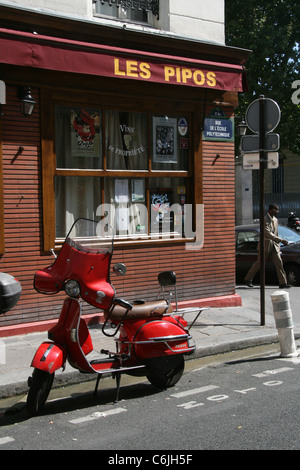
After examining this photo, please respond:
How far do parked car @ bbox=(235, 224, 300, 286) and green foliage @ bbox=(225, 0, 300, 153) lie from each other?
1112cm

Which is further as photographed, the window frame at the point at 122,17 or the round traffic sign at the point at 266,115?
the window frame at the point at 122,17

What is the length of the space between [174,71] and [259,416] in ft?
18.8

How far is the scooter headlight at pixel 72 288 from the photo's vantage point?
509 cm

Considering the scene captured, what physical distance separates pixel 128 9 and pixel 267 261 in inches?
245

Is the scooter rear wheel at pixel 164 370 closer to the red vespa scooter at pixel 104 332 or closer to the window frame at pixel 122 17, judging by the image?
the red vespa scooter at pixel 104 332

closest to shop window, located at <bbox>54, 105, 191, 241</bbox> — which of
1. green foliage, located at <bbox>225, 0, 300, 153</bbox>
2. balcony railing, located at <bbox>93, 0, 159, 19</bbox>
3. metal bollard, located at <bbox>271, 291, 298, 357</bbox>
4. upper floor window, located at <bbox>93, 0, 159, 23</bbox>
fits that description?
upper floor window, located at <bbox>93, 0, 159, 23</bbox>

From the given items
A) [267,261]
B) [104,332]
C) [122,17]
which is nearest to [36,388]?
[104,332]

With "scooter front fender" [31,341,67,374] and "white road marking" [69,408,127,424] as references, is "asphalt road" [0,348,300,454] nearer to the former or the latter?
"white road marking" [69,408,127,424]

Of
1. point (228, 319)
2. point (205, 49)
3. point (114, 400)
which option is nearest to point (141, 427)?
point (114, 400)

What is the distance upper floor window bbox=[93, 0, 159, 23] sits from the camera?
911cm

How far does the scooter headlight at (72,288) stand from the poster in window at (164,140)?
482cm

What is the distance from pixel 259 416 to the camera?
4.98 metres

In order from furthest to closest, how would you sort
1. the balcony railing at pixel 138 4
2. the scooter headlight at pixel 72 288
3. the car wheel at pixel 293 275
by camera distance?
the car wheel at pixel 293 275 → the balcony railing at pixel 138 4 → the scooter headlight at pixel 72 288

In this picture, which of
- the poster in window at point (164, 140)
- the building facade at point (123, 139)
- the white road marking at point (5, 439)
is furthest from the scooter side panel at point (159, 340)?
the poster in window at point (164, 140)
